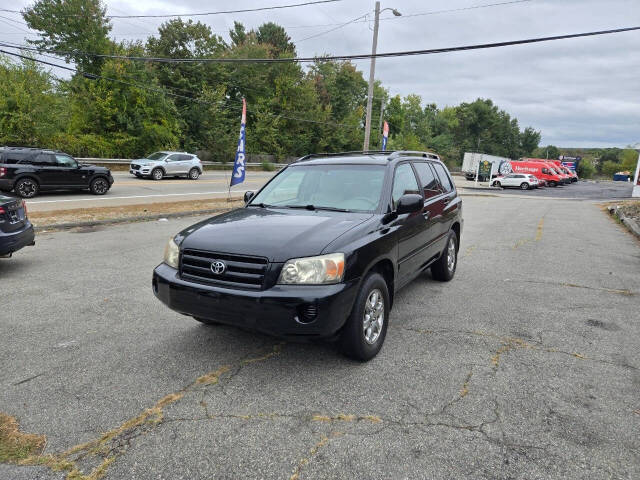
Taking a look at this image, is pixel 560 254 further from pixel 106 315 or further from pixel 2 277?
pixel 2 277

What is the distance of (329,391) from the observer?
123 inches

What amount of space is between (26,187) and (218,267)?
1480 cm

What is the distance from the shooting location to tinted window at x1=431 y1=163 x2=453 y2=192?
5.99 meters

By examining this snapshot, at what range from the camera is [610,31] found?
10.0 metres

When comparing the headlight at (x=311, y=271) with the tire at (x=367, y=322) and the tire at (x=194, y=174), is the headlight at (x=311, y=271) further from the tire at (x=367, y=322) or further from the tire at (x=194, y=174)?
the tire at (x=194, y=174)

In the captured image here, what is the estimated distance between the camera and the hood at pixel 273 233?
10.4 feet

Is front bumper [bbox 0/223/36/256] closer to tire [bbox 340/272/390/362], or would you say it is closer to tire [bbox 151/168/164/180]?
Answer: tire [bbox 340/272/390/362]

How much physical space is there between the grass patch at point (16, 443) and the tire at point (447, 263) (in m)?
4.78

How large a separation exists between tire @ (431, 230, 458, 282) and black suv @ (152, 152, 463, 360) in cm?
126

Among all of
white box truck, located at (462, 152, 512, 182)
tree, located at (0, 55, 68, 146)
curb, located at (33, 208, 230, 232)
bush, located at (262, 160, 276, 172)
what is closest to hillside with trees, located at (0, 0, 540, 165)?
tree, located at (0, 55, 68, 146)

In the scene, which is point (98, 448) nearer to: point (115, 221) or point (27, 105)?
point (115, 221)

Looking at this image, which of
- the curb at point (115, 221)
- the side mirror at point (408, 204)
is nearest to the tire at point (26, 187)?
the curb at point (115, 221)

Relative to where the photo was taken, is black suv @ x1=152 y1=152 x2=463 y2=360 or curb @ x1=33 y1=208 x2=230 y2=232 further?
curb @ x1=33 y1=208 x2=230 y2=232

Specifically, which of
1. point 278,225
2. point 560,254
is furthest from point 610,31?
point 278,225
